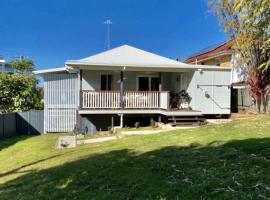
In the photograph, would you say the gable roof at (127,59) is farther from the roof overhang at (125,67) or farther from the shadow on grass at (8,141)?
the shadow on grass at (8,141)

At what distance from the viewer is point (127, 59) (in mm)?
16500

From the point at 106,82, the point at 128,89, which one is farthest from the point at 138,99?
the point at 106,82

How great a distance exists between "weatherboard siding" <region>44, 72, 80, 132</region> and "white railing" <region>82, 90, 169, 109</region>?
104 inches

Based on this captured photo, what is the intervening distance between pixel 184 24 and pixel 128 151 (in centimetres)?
3091

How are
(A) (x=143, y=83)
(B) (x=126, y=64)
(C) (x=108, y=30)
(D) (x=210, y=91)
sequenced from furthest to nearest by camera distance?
1. (C) (x=108, y=30)
2. (A) (x=143, y=83)
3. (D) (x=210, y=91)
4. (B) (x=126, y=64)

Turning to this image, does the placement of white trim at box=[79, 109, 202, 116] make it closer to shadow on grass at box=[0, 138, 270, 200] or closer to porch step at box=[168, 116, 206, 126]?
porch step at box=[168, 116, 206, 126]

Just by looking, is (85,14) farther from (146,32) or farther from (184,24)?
(184,24)

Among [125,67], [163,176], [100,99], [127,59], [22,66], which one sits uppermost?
[22,66]

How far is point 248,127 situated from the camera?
10.6m

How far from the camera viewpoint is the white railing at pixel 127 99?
14965 millimetres

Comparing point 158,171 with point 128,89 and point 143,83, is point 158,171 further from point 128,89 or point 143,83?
point 143,83

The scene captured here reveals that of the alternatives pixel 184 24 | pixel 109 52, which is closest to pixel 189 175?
pixel 109 52

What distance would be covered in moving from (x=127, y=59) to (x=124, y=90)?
177 centimetres

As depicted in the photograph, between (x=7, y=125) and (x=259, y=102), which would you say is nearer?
(x=7, y=125)
